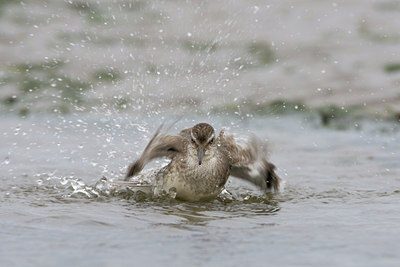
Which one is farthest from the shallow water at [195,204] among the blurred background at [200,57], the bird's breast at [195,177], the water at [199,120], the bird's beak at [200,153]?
the blurred background at [200,57]

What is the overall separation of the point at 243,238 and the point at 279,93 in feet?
19.6

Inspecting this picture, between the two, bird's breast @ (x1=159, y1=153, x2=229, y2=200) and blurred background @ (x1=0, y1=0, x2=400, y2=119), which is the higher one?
blurred background @ (x1=0, y1=0, x2=400, y2=119)

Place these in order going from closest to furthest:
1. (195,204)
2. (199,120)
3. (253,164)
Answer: (195,204), (253,164), (199,120)

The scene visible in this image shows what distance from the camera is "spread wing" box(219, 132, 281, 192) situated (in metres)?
7.39

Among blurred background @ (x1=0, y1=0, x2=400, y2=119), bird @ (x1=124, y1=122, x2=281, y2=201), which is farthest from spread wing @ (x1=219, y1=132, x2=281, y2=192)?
blurred background @ (x1=0, y1=0, x2=400, y2=119)

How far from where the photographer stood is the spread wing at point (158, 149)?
24.2ft

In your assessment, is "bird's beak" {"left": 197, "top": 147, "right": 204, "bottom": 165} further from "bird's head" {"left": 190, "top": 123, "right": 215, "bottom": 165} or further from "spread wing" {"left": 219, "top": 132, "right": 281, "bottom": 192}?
"spread wing" {"left": 219, "top": 132, "right": 281, "bottom": 192}

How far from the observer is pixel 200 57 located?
11992 mm

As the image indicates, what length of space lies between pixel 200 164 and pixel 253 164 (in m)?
0.52

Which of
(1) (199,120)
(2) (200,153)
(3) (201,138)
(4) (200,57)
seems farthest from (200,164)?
(4) (200,57)

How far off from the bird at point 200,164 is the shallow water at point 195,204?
0.16 metres

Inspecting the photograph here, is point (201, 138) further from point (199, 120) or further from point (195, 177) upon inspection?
point (199, 120)

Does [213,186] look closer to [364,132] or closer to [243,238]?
[243,238]

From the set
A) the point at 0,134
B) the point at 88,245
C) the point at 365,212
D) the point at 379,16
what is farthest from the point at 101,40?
the point at 88,245
